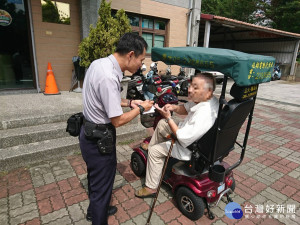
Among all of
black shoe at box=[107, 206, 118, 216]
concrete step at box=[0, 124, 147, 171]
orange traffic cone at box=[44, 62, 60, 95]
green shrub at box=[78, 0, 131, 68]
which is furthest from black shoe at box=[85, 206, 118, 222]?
orange traffic cone at box=[44, 62, 60, 95]

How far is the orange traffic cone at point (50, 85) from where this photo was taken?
6.43 meters

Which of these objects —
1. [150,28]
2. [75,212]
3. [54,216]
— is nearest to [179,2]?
[150,28]

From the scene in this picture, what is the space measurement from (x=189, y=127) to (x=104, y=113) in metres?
1.02

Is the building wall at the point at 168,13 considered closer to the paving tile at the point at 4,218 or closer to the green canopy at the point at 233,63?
the green canopy at the point at 233,63

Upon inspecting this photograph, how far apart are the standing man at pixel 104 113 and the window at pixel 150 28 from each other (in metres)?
7.85

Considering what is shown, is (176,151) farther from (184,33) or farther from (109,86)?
(184,33)

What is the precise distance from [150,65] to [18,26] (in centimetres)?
555

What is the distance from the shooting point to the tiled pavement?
2.63 meters

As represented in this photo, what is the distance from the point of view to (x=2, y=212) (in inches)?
102

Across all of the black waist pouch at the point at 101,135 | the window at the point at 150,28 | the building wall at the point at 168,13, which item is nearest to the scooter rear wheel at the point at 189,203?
the black waist pouch at the point at 101,135

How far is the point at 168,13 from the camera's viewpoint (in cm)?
998

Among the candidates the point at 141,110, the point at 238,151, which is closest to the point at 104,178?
the point at 141,110

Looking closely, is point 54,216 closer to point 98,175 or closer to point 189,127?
point 98,175

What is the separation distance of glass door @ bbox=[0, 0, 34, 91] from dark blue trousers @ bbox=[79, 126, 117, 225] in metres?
5.52
